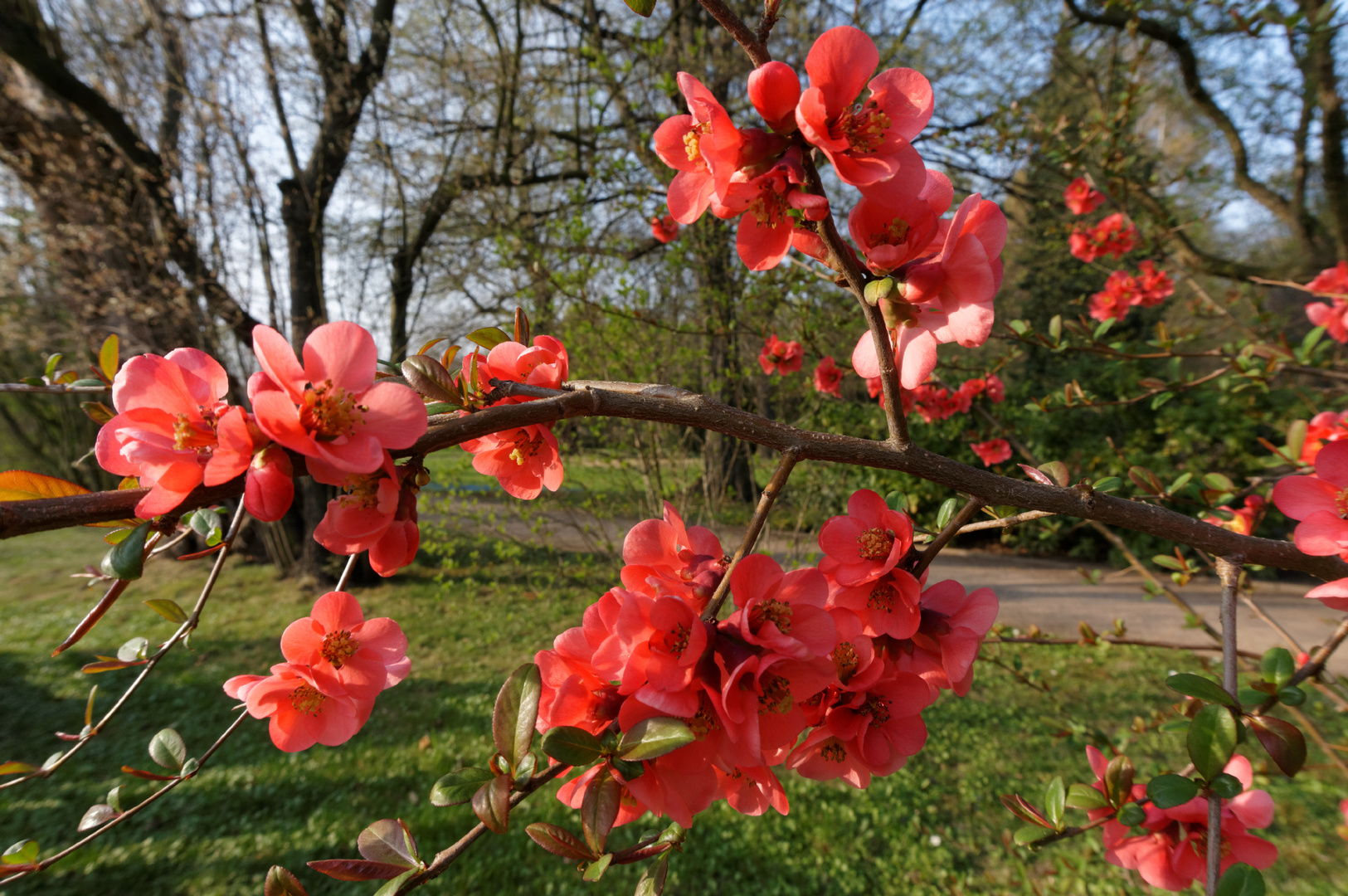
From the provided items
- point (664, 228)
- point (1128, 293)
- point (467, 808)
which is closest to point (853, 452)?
point (664, 228)

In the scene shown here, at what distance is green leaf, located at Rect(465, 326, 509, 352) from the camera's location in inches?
34.3

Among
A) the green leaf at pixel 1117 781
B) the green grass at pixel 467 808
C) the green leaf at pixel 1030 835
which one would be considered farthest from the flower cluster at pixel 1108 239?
the green leaf at pixel 1030 835

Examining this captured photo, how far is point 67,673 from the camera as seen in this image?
5.14 meters

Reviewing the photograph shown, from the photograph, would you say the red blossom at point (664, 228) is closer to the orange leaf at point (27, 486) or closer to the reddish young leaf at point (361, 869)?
the orange leaf at point (27, 486)

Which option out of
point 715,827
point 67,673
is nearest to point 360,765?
point 715,827

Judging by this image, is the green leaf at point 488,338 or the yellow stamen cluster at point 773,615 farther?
the green leaf at point 488,338

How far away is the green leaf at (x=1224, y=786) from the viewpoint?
719mm

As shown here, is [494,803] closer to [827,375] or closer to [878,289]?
[878,289]

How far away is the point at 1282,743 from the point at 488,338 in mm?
1161

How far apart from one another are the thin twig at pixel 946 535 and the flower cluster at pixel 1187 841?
549mm

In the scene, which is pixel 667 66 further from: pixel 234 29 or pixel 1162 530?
pixel 1162 530

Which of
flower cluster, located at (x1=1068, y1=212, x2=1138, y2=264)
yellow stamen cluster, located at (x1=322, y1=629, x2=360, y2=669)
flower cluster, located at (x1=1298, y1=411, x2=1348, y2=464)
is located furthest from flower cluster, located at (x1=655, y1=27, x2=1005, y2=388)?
flower cluster, located at (x1=1068, y1=212, x2=1138, y2=264)

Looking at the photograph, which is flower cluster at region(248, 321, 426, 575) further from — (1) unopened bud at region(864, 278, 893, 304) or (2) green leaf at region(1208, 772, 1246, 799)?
(2) green leaf at region(1208, 772, 1246, 799)

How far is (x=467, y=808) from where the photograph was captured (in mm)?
3689
